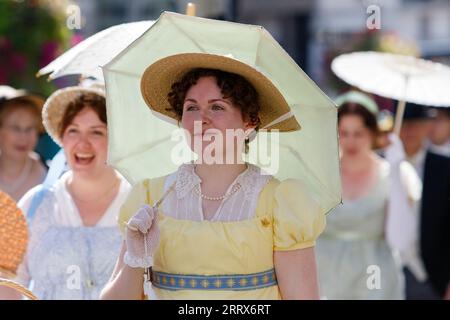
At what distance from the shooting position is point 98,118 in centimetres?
473

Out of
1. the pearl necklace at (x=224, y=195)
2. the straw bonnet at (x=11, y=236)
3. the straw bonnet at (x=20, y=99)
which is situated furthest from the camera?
the straw bonnet at (x=20, y=99)

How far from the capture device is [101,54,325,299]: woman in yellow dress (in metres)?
3.31

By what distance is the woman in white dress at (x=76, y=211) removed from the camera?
4527 mm

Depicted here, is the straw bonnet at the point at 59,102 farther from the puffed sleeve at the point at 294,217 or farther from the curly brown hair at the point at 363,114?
the curly brown hair at the point at 363,114

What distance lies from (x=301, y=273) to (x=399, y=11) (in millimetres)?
29186

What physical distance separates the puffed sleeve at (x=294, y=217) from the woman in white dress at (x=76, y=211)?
1389mm

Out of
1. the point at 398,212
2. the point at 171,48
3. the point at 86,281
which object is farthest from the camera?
the point at 398,212

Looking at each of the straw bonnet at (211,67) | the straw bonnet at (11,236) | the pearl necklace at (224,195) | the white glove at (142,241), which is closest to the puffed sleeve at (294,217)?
the pearl necklace at (224,195)

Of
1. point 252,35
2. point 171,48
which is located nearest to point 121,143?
point 171,48

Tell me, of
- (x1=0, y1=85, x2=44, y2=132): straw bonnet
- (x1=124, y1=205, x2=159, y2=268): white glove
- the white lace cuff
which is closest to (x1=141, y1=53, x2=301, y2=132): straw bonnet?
(x1=124, y1=205, x2=159, y2=268): white glove

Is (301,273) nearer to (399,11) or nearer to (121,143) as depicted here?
(121,143)

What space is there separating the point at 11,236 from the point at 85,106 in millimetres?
1022

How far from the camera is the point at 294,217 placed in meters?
3.36

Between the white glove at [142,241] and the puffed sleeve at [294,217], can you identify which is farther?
the puffed sleeve at [294,217]
